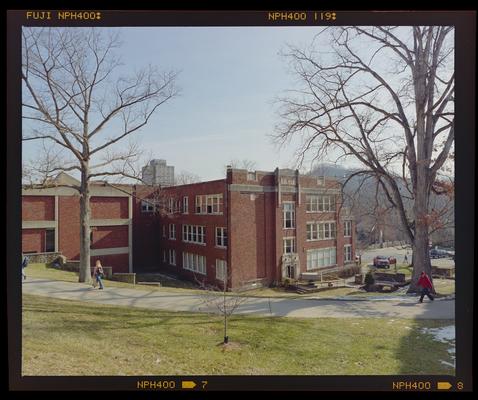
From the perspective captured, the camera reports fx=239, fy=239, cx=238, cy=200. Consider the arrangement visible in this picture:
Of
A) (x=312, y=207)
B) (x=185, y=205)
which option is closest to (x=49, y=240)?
(x=185, y=205)

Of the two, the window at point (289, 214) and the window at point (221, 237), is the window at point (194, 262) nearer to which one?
the window at point (221, 237)

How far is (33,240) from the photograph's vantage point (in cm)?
254

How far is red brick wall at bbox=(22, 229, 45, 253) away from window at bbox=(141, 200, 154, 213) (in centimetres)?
102

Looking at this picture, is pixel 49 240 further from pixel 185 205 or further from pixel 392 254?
pixel 392 254

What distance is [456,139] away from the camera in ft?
8.28

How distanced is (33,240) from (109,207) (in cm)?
81

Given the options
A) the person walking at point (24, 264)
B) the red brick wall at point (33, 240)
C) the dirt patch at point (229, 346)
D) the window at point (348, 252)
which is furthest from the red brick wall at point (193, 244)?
the window at point (348, 252)

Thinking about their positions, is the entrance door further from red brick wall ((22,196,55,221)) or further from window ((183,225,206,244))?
red brick wall ((22,196,55,221))

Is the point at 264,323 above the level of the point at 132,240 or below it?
below
